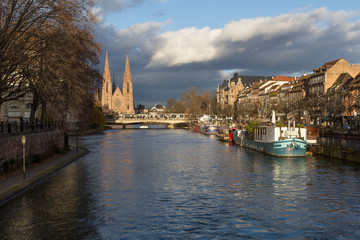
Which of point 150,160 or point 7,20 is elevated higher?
point 7,20

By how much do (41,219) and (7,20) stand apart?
14.4 m

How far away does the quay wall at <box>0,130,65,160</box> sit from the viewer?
2903 cm

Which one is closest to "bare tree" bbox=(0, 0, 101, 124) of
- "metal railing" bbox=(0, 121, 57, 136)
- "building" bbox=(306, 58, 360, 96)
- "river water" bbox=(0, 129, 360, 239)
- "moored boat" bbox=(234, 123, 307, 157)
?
"metal railing" bbox=(0, 121, 57, 136)

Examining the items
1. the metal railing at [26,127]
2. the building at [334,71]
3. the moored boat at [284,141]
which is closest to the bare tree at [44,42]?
the metal railing at [26,127]

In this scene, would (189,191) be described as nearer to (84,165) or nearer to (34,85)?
(34,85)

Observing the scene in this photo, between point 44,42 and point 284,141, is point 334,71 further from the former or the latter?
point 44,42

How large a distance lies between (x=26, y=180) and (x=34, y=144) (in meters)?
10.2

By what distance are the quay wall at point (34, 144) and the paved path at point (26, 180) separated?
5.07 ft

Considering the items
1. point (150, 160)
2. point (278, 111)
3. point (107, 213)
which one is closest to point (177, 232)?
point (107, 213)

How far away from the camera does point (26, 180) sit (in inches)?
1052

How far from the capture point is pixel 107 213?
21.0 m

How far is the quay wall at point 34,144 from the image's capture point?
95.2ft

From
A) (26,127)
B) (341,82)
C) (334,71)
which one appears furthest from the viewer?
(334,71)

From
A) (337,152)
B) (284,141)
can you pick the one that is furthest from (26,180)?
(337,152)
